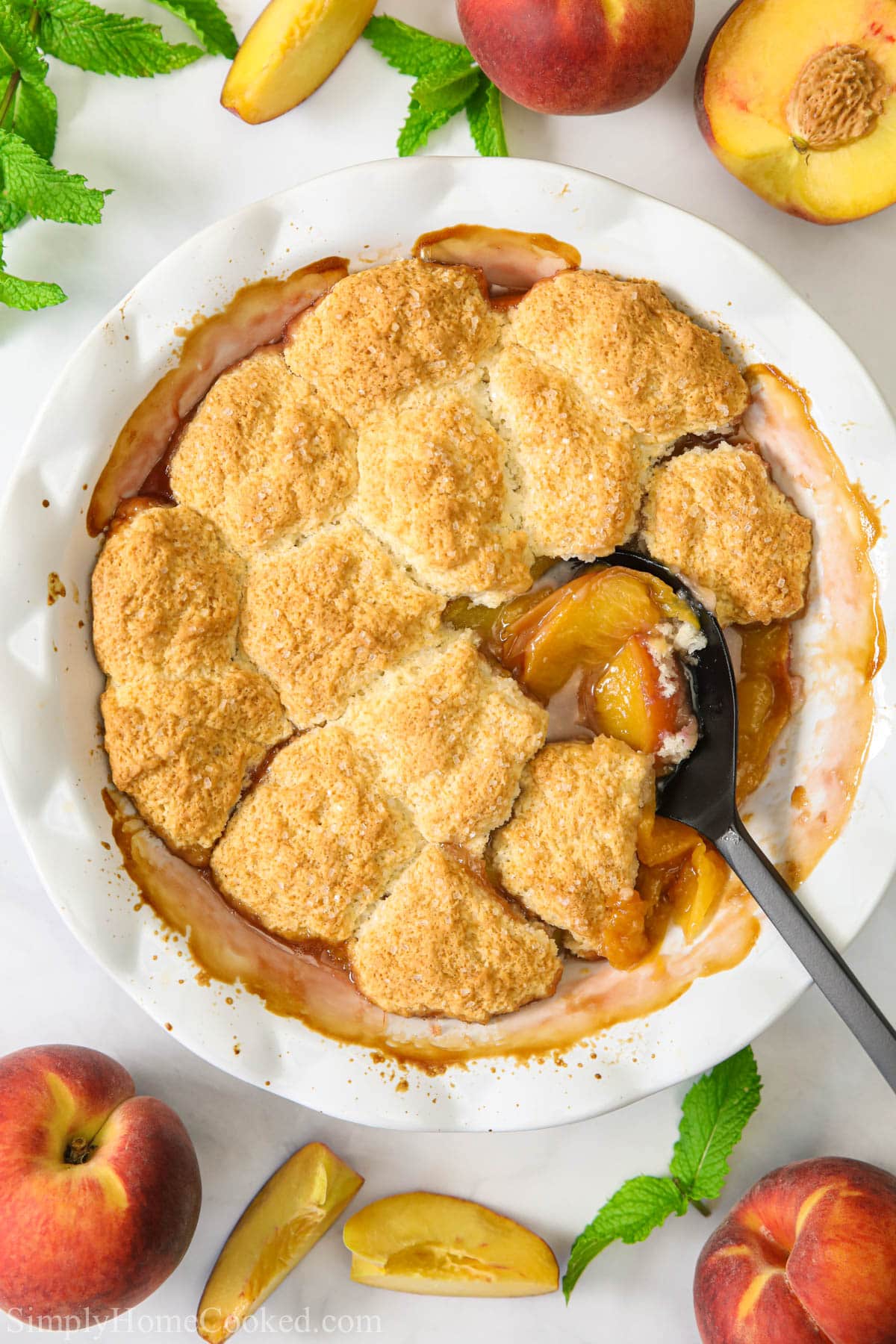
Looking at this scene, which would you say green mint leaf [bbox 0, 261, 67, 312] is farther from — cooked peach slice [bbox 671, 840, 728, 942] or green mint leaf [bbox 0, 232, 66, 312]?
cooked peach slice [bbox 671, 840, 728, 942]

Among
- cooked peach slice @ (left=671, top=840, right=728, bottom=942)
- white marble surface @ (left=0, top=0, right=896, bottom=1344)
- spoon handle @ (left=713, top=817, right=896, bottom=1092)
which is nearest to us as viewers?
spoon handle @ (left=713, top=817, right=896, bottom=1092)

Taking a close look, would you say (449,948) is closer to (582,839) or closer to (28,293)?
(582,839)

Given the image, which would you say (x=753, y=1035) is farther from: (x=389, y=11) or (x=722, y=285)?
(x=389, y=11)

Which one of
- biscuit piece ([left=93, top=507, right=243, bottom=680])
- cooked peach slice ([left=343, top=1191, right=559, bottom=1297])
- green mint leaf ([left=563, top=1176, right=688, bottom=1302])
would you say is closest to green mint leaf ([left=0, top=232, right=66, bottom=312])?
biscuit piece ([left=93, top=507, right=243, bottom=680])

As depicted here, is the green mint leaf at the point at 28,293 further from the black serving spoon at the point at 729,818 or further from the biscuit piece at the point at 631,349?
the black serving spoon at the point at 729,818

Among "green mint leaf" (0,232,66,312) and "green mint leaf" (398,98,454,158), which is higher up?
"green mint leaf" (398,98,454,158)

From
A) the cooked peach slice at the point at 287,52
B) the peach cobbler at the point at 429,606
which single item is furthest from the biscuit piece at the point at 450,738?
the cooked peach slice at the point at 287,52
